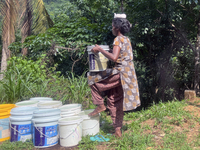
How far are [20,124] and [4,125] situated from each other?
366 mm

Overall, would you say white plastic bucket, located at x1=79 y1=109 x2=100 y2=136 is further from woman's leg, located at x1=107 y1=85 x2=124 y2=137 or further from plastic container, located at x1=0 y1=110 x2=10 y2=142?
plastic container, located at x1=0 y1=110 x2=10 y2=142

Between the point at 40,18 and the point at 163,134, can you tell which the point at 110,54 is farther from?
the point at 40,18

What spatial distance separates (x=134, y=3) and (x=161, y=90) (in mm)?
3304

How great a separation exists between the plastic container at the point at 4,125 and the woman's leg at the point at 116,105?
67.0 inches

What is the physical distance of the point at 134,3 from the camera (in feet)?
19.2

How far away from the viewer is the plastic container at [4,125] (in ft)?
9.85

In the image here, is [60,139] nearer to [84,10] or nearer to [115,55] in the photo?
[115,55]

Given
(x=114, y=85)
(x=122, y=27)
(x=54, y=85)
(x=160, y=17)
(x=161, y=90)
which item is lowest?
(x=161, y=90)

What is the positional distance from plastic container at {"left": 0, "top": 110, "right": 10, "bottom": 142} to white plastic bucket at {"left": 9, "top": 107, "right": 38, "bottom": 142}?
21 centimetres

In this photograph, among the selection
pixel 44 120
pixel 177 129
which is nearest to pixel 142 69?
pixel 177 129

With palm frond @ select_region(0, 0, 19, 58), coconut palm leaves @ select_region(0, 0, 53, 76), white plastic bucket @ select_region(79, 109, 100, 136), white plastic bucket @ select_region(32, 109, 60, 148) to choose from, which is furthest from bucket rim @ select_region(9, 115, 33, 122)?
palm frond @ select_region(0, 0, 19, 58)

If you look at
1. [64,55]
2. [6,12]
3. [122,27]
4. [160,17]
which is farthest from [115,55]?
[6,12]

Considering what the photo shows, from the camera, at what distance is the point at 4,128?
9.96 ft

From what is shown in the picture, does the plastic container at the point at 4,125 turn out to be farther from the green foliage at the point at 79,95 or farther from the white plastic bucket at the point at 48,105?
the green foliage at the point at 79,95
